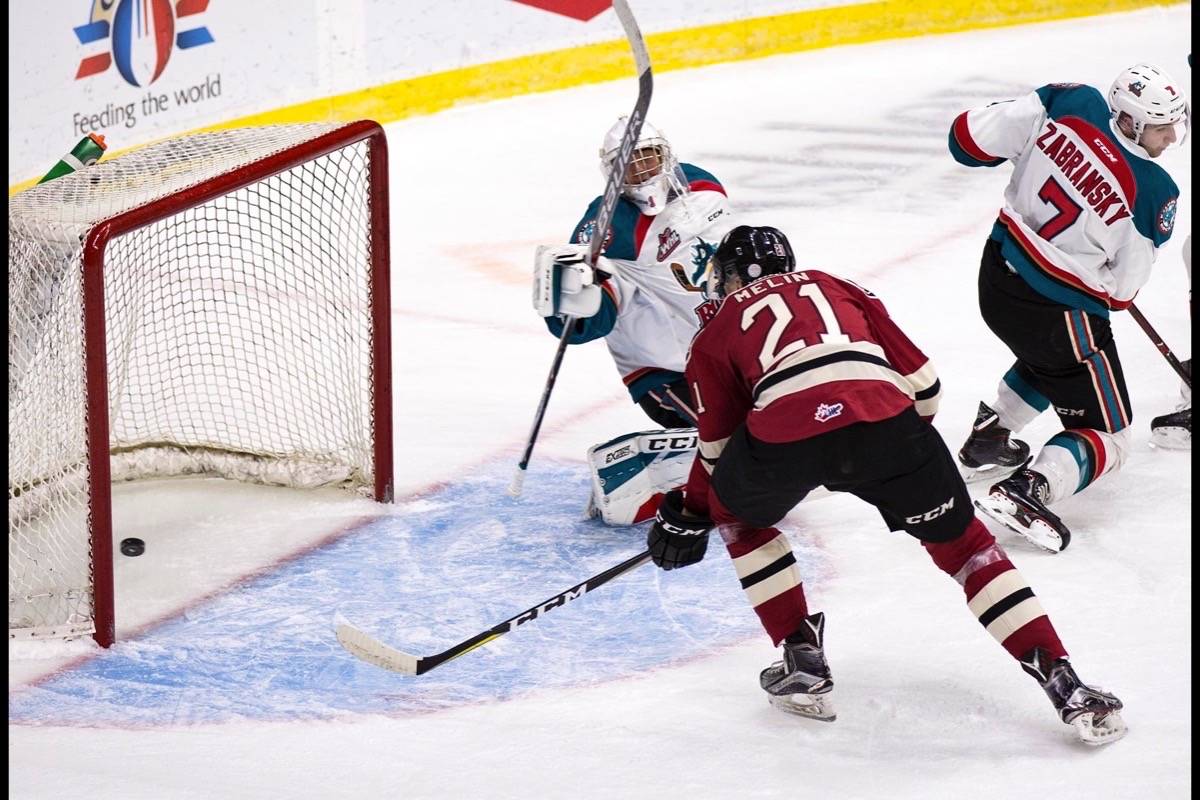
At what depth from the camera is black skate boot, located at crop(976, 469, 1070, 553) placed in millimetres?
3096

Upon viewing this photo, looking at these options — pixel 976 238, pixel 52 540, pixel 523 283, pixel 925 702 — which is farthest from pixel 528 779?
pixel 976 238

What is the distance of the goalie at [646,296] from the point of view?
3.13m

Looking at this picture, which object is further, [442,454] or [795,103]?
[795,103]

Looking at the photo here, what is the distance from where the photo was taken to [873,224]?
17.6 feet

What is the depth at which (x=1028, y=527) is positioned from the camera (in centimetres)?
310

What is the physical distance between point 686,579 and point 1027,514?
2.11 feet

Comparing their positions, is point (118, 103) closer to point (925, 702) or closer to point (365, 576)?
point (365, 576)

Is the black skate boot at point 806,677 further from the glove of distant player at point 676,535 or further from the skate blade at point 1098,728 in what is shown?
the skate blade at point 1098,728

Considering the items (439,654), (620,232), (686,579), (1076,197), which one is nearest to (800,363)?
(439,654)

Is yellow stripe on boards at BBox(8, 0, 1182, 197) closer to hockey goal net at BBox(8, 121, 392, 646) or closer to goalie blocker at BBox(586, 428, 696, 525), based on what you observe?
hockey goal net at BBox(8, 121, 392, 646)

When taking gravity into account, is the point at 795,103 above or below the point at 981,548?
below

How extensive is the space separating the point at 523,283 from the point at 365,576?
1908mm

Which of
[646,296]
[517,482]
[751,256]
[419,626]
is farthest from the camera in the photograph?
[517,482]

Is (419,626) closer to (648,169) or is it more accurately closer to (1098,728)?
(648,169)
